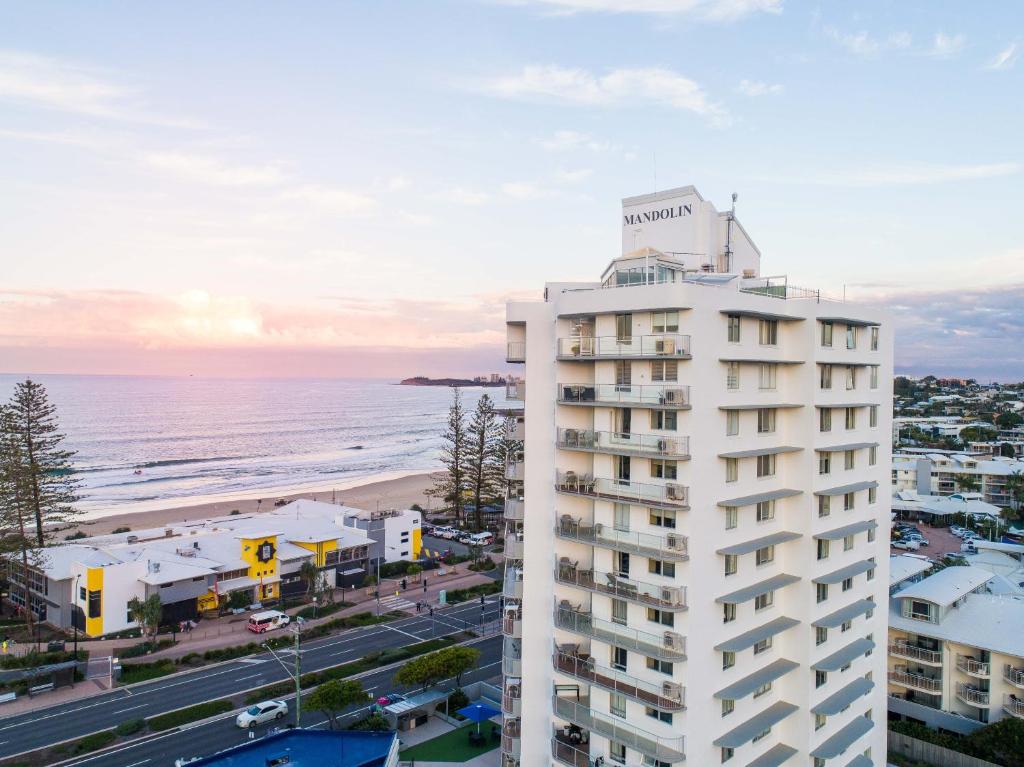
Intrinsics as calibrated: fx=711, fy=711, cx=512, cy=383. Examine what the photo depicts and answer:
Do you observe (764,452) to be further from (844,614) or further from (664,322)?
(844,614)

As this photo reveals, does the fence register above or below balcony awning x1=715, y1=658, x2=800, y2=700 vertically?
below

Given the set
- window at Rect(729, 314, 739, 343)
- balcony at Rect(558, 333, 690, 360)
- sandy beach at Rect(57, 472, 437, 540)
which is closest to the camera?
balcony at Rect(558, 333, 690, 360)

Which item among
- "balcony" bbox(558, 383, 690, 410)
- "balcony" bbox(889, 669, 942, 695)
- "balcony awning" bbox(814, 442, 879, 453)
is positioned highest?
"balcony" bbox(558, 383, 690, 410)

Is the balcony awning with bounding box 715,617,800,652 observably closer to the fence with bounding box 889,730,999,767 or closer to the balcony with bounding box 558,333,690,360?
the balcony with bounding box 558,333,690,360

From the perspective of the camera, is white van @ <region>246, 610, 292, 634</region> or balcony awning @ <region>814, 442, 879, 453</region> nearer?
balcony awning @ <region>814, 442, 879, 453</region>

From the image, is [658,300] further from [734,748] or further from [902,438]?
[902,438]

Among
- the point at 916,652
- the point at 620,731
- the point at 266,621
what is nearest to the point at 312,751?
the point at 620,731

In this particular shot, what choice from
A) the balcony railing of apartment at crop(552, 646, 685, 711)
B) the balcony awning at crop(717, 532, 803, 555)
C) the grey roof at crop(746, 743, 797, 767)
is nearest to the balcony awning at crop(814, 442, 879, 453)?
the balcony awning at crop(717, 532, 803, 555)
